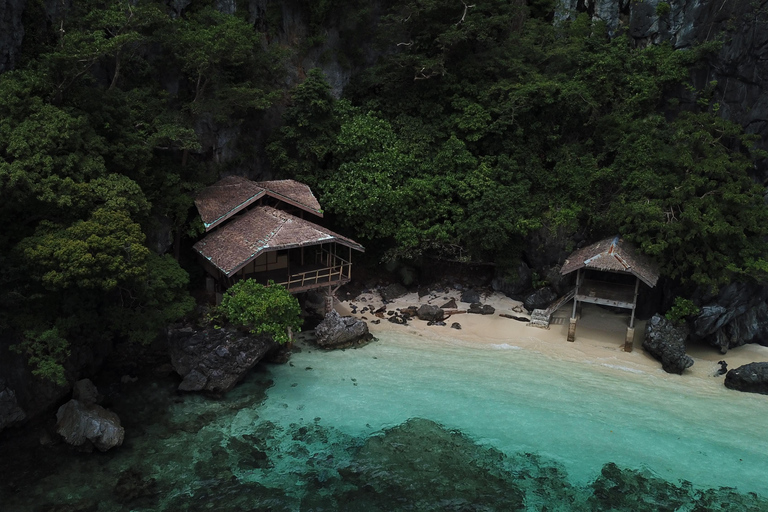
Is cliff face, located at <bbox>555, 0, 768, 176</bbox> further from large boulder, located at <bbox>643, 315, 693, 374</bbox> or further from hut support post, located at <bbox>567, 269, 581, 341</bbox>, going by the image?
hut support post, located at <bbox>567, 269, 581, 341</bbox>

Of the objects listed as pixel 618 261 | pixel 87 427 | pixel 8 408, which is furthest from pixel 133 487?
pixel 618 261

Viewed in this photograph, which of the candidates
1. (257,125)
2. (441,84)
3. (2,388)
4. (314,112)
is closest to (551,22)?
(441,84)

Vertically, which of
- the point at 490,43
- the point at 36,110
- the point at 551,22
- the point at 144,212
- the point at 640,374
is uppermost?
the point at 551,22

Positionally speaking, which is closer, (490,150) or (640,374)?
(640,374)

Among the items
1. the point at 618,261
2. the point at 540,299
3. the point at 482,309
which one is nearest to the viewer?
the point at 618,261

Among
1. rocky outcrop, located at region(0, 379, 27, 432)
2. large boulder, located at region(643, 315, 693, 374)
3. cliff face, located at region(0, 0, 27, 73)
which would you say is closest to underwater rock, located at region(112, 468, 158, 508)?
rocky outcrop, located at region(0, 379, 27, 432)

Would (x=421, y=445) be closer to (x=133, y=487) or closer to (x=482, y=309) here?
(x=133, y=487)

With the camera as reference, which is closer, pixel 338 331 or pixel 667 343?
pixel 667 343

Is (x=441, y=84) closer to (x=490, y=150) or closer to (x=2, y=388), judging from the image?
(x=490, y=150)
